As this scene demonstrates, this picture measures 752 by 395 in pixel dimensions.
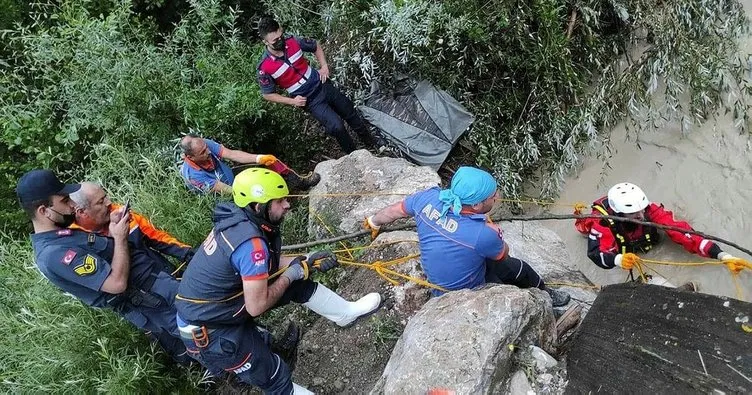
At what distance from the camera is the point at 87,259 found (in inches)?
129

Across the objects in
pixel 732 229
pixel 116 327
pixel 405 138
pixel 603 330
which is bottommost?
pixel 116 327

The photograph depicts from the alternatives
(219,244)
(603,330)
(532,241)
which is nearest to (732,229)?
(532,241)

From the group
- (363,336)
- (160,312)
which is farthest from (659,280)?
(160,312)

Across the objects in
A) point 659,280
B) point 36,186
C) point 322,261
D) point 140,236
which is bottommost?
point 659,280

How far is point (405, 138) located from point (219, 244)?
9.91 feet

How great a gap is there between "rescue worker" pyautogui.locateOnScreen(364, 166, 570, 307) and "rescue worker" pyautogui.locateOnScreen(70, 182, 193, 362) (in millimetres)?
1699

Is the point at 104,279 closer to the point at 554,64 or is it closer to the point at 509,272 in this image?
the point at 509,272

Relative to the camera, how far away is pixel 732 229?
4160 millimetres

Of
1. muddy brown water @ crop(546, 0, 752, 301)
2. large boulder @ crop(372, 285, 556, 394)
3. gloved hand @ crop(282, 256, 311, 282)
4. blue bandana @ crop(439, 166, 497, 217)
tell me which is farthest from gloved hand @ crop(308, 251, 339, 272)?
muddy brown water @ crop(546, 0, 752, 301)

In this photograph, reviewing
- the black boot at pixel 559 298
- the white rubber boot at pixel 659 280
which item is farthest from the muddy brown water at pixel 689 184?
the black boot at pixel 559 298

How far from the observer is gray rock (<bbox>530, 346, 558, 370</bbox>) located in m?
2.66

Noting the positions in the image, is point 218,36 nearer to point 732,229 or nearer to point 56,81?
point 56,81

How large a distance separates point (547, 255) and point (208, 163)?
9.85 feet

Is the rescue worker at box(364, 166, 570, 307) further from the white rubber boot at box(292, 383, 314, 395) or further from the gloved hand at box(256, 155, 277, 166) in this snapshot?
the gloved hand at box(256, 155, 277, 166)
